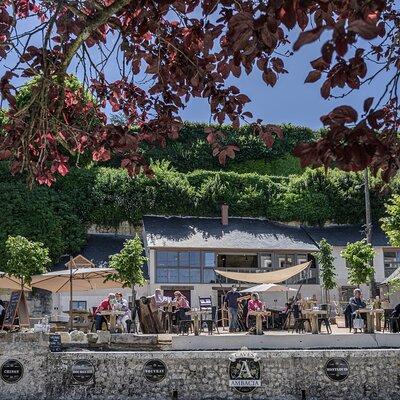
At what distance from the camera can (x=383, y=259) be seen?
37.1 m

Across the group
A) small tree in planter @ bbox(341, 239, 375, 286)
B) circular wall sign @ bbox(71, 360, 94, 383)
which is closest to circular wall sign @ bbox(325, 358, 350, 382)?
circular wall sign @ bbox(71, 360, 94, 383)

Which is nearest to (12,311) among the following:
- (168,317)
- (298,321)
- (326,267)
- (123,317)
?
(123,317)

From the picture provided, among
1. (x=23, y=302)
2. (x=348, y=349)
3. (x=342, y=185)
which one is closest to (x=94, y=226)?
(x=342, y=185)

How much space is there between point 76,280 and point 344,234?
21.1 metres

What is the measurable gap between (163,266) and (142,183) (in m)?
6.49

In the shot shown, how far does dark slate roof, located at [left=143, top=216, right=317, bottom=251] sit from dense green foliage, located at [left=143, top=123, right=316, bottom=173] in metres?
11.1

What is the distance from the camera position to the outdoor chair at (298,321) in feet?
61.6

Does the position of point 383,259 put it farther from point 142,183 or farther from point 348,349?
point 348,349

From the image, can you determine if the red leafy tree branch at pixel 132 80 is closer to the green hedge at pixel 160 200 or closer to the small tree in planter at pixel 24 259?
the small tree in planter at pixel 24 259

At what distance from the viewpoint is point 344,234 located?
39.0 meters

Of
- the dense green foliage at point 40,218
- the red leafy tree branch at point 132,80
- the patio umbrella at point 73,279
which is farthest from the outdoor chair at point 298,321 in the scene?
the dense green foliage at point 40,218

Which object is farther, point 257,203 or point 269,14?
point 257,203

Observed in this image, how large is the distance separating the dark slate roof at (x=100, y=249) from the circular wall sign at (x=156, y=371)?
19.0 metres

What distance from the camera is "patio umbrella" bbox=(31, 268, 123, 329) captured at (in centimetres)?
1980
